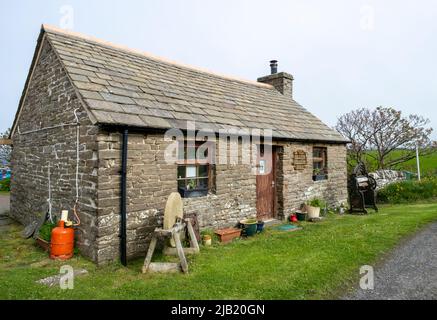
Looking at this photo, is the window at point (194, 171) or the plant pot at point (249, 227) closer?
the window at point (194, 171)

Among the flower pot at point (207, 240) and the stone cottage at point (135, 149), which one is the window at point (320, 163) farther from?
the flower pot at point (207, 240)

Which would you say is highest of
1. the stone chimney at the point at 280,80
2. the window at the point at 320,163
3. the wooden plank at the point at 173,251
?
the stone chimney at the point at 280,80

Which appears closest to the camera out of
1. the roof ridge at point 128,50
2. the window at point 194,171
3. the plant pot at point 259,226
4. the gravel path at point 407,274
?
the gravel path at point 407,274

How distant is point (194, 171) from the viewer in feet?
24.7

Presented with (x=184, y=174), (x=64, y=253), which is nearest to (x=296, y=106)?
(x=184, y=174)

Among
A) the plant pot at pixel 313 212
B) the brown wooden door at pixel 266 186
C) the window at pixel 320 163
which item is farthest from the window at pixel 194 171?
the window at pixel 320 163

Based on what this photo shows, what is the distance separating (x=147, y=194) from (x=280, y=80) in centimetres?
1126

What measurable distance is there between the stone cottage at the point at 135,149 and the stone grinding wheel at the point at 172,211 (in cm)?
60

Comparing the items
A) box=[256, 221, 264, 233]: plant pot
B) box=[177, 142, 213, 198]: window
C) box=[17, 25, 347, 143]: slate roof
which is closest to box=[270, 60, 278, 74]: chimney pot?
box=[17, 25, 347, 143]: slate roof

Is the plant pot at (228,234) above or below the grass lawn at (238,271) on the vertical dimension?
above

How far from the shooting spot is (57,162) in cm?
728

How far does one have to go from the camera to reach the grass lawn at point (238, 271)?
446 centimetres
